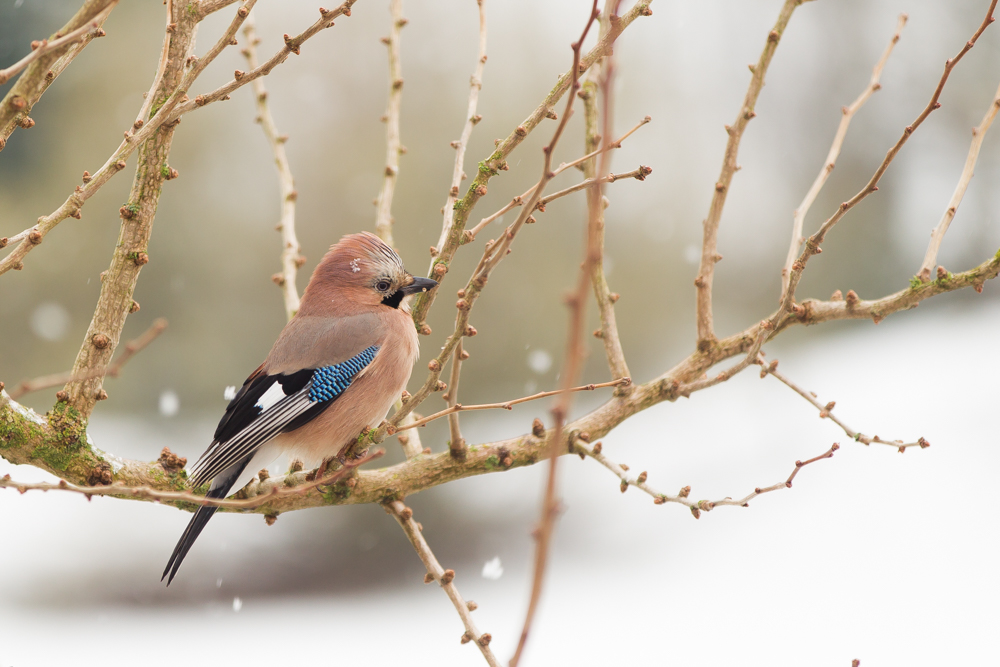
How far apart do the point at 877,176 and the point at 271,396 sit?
177 centimetres

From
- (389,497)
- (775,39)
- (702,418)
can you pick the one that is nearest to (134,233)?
(389,497)

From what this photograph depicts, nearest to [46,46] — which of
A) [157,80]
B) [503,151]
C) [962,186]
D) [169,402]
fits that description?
[157,80]

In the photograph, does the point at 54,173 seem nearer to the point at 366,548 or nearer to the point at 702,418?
the point at 366,548

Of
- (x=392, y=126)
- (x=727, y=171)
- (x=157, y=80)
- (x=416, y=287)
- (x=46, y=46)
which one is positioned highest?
(x=392, y=126)

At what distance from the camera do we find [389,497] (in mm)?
2375

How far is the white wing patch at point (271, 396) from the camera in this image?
2498 mm

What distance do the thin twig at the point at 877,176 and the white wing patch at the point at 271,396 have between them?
58.7 inches

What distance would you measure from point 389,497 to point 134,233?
99cm

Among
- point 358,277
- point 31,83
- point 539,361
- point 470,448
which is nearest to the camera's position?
point 31,83

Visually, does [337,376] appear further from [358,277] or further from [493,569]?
[493,569]

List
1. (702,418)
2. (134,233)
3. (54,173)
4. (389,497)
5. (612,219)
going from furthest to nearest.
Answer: (702,418) → (612,219) → (54,173) → (389,497) → (134,233)

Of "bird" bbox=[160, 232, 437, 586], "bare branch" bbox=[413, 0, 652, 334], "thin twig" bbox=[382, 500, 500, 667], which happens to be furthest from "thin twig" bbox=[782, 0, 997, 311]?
"thin twig" bbox=[382, 500, 500, 667]

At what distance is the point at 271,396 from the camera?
254 centimetres

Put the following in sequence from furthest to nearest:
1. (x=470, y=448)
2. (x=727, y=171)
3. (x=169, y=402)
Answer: (x=169, y=402) → (x=727, y=171) → (x=470, y=448)
